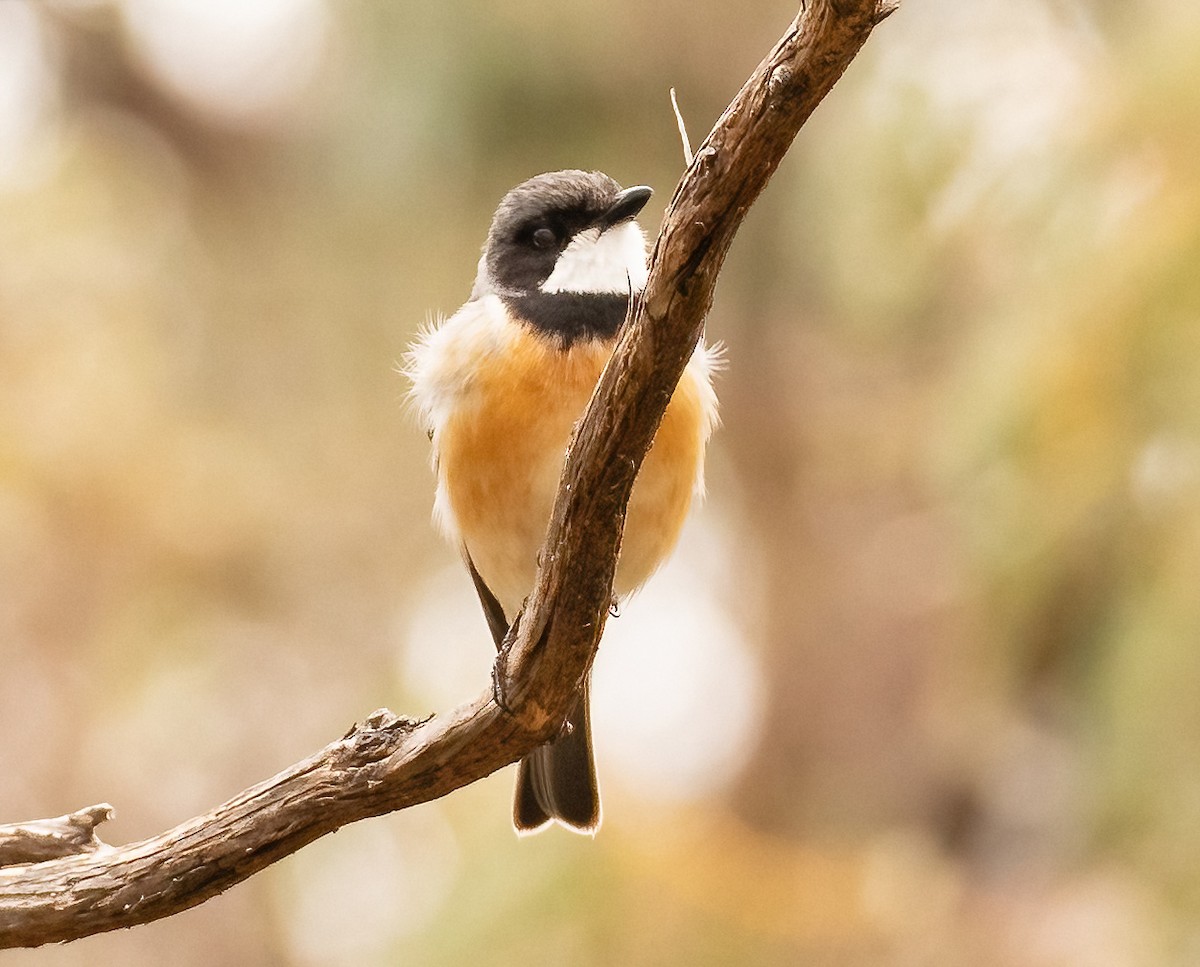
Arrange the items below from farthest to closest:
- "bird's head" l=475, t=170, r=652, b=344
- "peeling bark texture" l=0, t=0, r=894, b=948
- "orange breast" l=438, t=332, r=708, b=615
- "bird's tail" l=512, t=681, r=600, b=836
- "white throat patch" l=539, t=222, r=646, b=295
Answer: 1. "bird's tail" l=512, t=681, r=600, b=836
2. "white throat patch" l=539, t=222, r=646, b=295
3. "bird's head" l=475, t=170, r=652, b=344
4. "orange breast" l=438, t=332, r=708, b=615
5. "peeling bark texture" l=0, t=0, r=894, b=948

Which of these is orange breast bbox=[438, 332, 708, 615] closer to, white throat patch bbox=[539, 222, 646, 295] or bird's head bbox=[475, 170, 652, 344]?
bird's head bbox=[475, 170, 652, 344]

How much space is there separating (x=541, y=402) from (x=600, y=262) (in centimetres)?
50

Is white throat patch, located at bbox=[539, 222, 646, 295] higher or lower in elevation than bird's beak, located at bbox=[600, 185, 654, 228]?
lower

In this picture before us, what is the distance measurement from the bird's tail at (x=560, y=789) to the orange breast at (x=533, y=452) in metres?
0.50

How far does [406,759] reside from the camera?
306 cm

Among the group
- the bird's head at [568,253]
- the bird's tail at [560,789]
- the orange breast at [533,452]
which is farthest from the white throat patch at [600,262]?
the bird's tail at [560,789]

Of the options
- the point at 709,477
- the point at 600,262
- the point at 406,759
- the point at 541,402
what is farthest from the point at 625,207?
the point at 709,477

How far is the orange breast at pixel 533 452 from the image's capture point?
142 inches

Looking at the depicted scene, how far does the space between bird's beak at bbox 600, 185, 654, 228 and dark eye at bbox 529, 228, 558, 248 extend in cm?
15

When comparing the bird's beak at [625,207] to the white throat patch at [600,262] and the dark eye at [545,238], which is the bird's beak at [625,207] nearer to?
the white throat patch at [600,262]

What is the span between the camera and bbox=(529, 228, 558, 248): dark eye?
13.5ft

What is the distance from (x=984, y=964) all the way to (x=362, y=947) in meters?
3.09

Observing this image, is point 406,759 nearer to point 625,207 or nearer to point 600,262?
point 600,262

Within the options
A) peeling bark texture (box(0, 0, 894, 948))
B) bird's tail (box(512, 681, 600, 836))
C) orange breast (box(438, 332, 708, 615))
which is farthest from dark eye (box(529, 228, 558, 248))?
peeling bark texture (box(0, 0, 894, 948))
